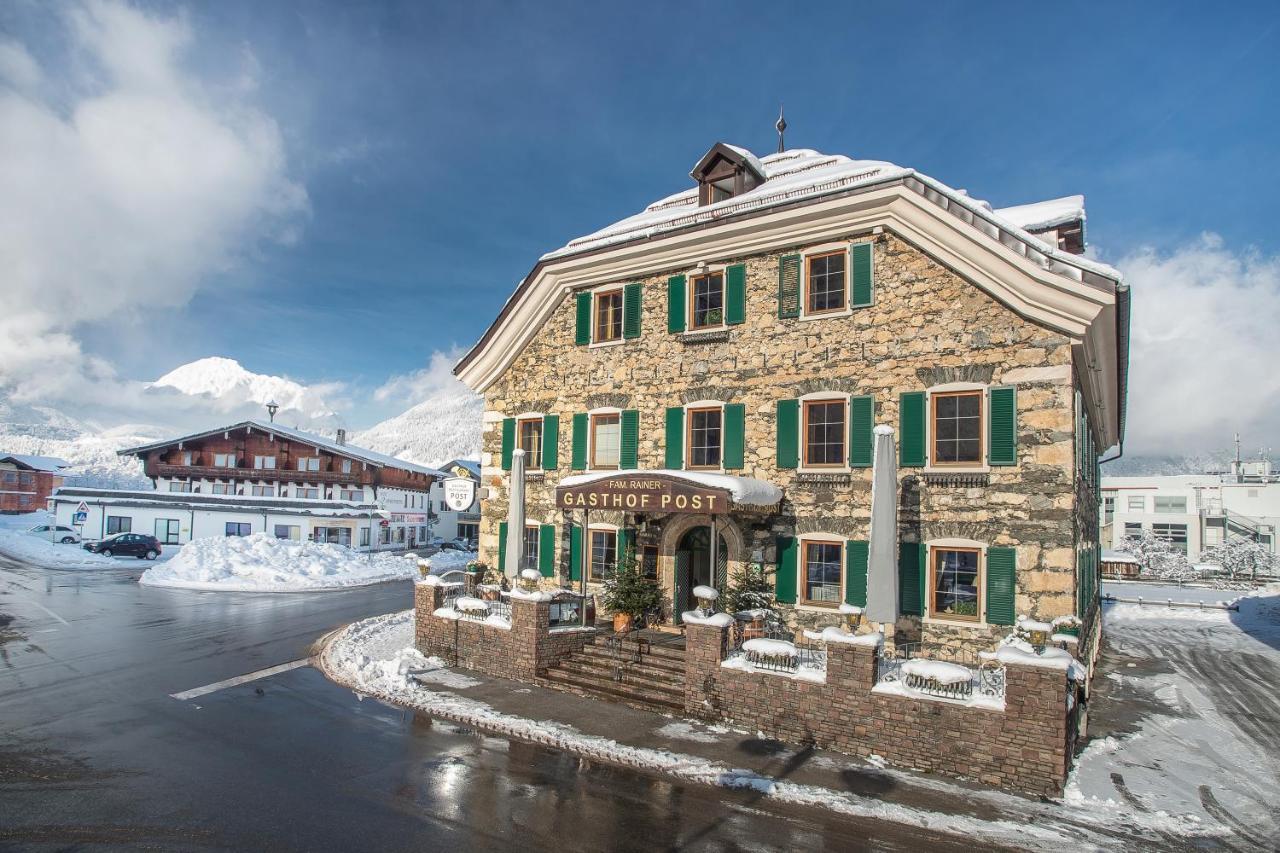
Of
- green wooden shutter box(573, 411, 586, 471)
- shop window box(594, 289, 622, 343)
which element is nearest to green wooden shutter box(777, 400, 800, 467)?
shop window box(594, 289, 622, 343)

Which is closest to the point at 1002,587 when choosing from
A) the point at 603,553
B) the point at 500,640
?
the point at 603,553

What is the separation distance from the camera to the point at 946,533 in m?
12.9

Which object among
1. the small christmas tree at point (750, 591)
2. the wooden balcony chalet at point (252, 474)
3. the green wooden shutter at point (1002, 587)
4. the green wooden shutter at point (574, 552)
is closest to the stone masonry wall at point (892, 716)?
the small christmas tree at point (750, 591)

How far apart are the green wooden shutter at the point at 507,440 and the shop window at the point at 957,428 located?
1098cm

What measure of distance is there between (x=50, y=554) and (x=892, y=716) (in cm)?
4309

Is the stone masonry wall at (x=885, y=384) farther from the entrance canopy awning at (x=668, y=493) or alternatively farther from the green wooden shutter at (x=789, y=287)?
the entrance canopy awning at (x=668, y=493)

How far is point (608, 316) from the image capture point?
711 inches

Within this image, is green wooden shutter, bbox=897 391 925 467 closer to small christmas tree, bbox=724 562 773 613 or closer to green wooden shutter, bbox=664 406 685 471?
small christmas tree, bbox=724 562 773 613

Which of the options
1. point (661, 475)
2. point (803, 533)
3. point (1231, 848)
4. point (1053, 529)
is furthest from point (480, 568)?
point (1231, 848)

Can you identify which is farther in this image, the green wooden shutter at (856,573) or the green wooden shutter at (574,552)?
the green wooden shutter at (574,552)

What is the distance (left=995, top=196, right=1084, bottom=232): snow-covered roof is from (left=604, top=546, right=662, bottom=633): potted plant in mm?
10902

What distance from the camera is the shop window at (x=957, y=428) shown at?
12969mm

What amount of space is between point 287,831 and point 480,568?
1175cm

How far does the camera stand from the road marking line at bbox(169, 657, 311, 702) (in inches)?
485
